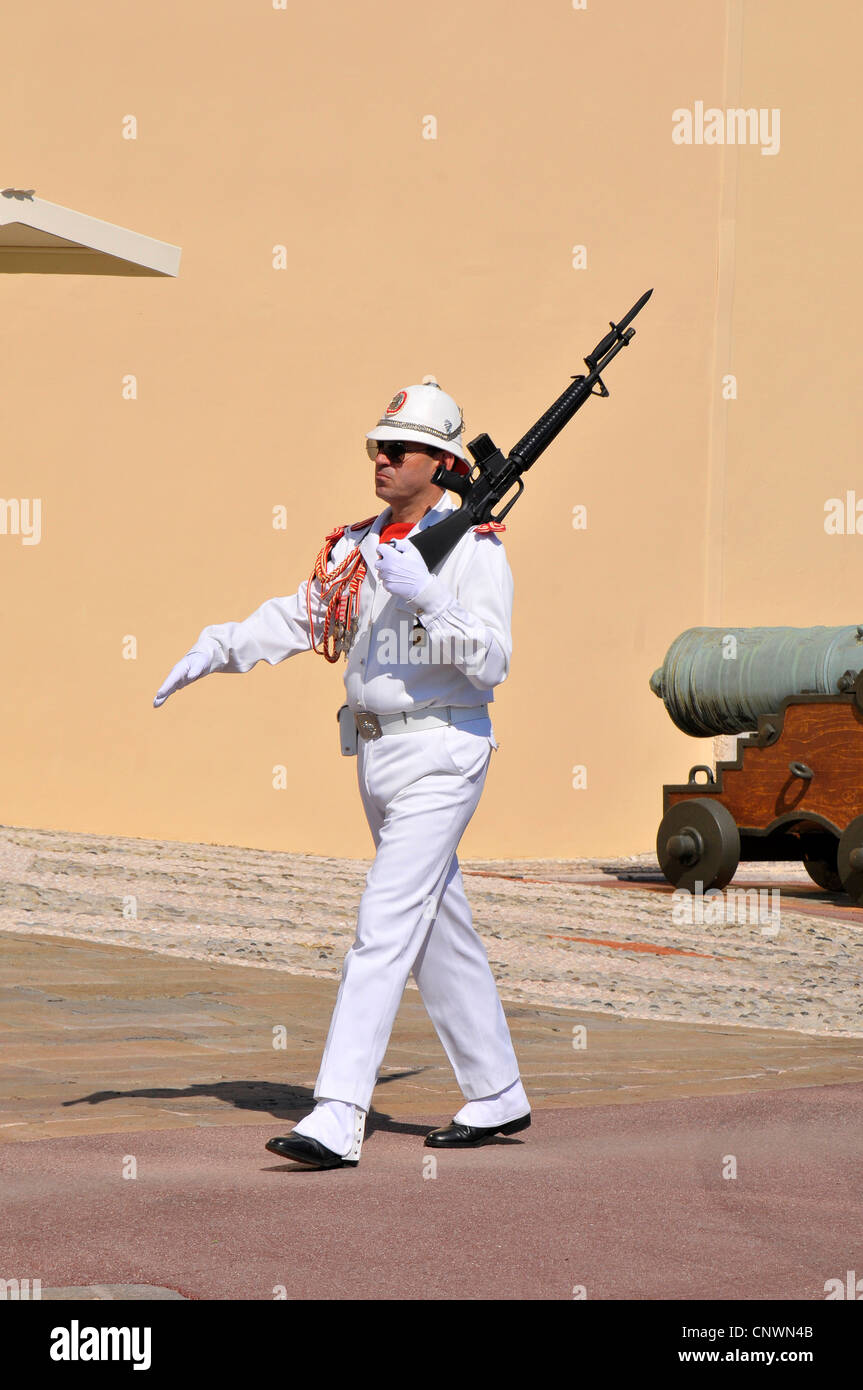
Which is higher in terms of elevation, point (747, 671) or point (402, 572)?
point (402, 572)

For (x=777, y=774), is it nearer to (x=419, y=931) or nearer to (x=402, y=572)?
(x=419, y=931)

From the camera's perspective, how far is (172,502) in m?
13.0

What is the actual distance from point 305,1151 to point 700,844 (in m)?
7.08

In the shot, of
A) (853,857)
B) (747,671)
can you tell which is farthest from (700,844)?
(747,671)

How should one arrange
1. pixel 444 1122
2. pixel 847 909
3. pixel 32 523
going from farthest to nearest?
pixel 32 523 → pixel 847 909 → pixel 444 1122

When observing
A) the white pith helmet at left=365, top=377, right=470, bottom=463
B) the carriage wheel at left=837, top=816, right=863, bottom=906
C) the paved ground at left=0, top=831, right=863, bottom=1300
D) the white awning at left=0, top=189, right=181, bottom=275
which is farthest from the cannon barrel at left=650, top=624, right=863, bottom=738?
the white pith helmet at left=365, top=377, right=470, bottom=463

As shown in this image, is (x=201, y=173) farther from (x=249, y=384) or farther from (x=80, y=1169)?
(x=80, y=1169)

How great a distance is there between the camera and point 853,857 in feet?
33.9

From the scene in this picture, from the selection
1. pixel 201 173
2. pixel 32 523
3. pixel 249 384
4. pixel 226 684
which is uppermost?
pixel 201 173

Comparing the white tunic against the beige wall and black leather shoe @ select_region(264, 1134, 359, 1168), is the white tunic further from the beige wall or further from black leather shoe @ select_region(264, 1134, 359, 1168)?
the beige wall

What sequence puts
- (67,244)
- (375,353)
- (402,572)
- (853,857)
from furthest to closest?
(375,353) → (853,857) → (67,244) → (402,572)

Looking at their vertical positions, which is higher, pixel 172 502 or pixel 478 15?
pixel 478 15
